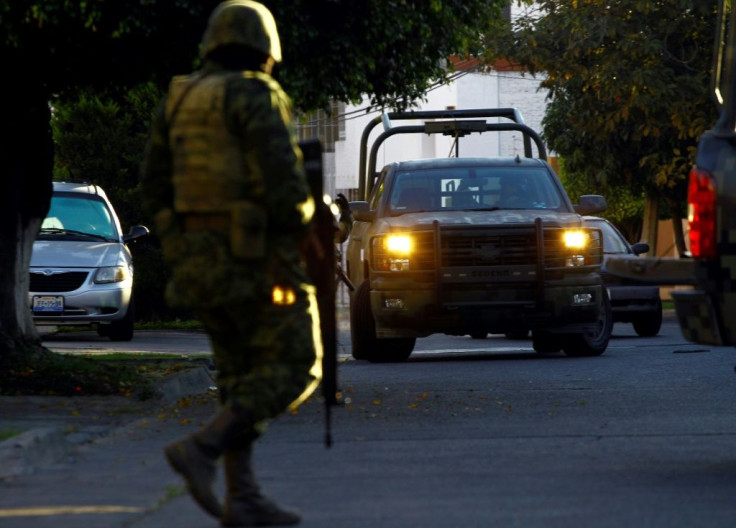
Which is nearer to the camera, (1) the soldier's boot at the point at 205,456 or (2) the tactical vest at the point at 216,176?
(1) the soldier's boot at the point at 205,456

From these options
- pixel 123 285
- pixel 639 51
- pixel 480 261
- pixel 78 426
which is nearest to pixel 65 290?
pixel 123 285

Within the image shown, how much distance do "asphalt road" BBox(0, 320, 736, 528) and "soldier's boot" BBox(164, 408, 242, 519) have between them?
0.38 metres

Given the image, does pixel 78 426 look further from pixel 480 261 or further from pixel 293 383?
pixel 480 261

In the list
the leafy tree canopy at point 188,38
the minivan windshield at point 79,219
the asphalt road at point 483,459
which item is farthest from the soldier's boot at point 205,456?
the minivan windshield at point 79,219

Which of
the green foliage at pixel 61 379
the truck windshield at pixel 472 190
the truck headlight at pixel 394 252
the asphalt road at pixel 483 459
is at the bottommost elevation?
the asphalt road at pixel 483 459

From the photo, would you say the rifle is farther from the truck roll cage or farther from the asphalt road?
the truck roll cage

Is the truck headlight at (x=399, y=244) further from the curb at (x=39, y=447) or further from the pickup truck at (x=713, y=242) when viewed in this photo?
the pickup truck at (x=713, y=242)

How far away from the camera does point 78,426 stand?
9.85 metres

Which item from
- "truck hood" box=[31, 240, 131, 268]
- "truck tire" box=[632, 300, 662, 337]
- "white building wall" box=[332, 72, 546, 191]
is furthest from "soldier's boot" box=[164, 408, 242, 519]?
"white building wall" box=[332, 72, 546, 191]

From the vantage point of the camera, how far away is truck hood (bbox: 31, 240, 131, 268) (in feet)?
66.6

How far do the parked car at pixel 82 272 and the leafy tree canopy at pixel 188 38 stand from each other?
7252mm

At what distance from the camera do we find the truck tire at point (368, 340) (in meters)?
16.2

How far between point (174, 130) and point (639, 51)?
23.6m

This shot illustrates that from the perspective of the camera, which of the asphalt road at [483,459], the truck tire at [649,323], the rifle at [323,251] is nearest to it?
the asphalt road at [483,459]
